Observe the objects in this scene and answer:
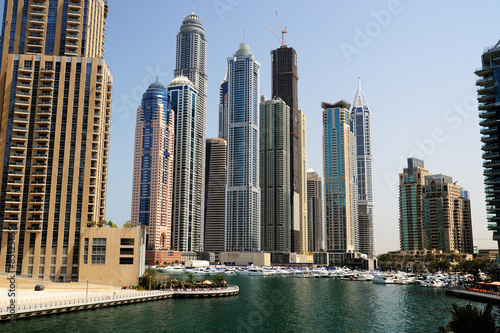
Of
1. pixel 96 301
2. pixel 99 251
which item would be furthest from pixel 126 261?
pixel 96 301

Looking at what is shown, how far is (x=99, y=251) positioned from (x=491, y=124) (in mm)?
145613

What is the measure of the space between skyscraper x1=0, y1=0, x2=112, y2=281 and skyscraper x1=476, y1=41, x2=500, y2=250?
139 metres

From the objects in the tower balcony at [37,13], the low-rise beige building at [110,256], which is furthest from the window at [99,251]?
the tower balcony at [37,13]

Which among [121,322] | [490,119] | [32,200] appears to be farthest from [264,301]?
[490,119]

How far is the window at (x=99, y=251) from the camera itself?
131m

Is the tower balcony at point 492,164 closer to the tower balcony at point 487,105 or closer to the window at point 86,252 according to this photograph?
the tower balcony at point 487,105

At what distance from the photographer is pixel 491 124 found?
170m

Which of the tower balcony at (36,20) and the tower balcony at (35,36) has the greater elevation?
the tower balcony at (36,20)

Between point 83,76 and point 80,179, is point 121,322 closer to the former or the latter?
point 80,179

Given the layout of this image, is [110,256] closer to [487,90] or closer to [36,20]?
[36,20]

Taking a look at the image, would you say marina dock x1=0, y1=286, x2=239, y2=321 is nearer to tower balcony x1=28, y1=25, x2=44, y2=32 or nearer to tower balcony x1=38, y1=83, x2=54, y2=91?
tower balcony x1=38, y1=83, x2=54, y2=91

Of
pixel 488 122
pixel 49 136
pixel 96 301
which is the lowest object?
pixel 96 301

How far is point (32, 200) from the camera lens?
132625mm

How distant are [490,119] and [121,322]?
494 ft
